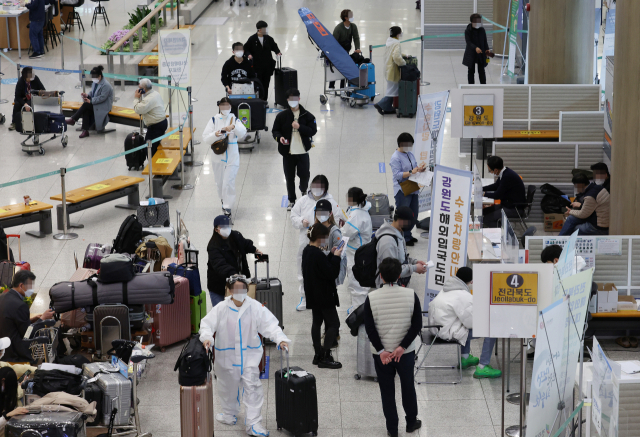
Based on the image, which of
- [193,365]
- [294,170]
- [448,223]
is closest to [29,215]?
[294,170]

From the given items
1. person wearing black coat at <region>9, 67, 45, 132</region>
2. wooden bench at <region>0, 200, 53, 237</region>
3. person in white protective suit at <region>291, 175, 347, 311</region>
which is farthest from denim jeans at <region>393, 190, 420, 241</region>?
person wearing black coat at <region>9, 67, 45, 132</region>

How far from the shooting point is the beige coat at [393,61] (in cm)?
1762

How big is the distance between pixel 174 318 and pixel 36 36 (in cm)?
1508

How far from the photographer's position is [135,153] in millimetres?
15086

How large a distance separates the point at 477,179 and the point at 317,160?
4.65 m

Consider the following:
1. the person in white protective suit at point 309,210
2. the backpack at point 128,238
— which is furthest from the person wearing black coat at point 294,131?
the backpack at point 128,238

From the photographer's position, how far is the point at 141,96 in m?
15.1

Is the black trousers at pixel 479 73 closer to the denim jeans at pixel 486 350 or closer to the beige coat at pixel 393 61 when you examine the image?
the beige coat at pixel 393 61

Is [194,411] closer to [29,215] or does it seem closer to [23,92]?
[29,215]

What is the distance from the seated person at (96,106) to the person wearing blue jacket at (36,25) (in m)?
5.83

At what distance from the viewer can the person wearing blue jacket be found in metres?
21.7

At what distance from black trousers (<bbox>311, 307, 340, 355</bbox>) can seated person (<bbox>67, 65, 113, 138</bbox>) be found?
362 inches

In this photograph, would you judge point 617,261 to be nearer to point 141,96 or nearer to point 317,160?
point 317,160

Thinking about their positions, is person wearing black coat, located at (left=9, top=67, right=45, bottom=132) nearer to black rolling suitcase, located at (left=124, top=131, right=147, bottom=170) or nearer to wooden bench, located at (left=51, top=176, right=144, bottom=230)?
black rolling suitcase, located at (left=124, top=131, right=147, bottom=170)
